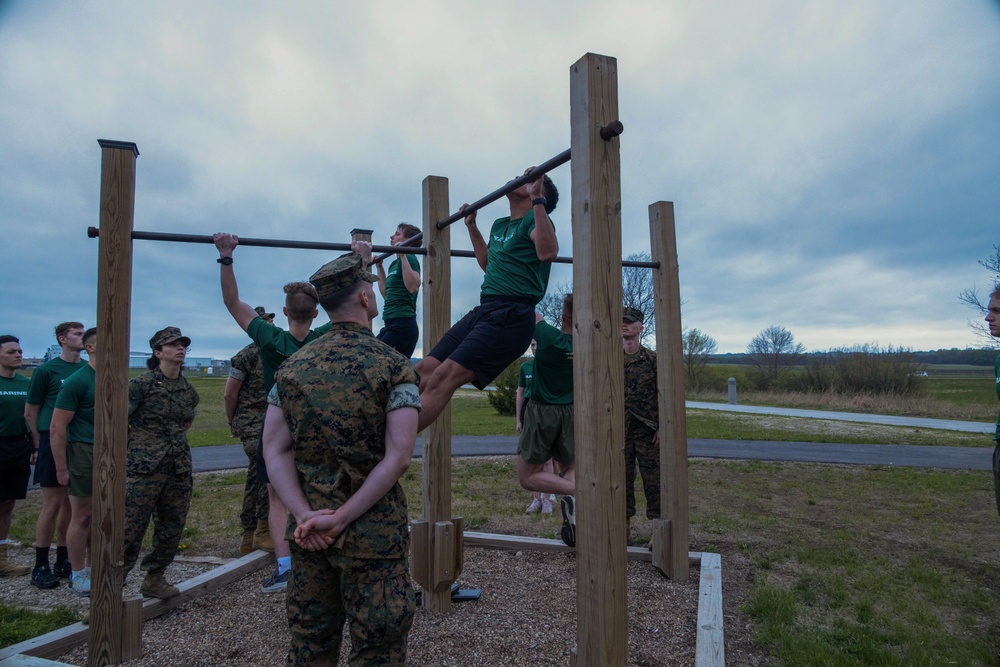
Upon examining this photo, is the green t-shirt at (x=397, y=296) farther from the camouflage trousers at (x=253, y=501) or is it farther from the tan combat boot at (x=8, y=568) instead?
the tan combat boot at (x=8, y=568)

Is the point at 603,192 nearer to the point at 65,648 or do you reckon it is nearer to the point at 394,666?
the point at 394,666

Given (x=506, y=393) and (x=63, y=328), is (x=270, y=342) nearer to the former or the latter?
(x=63, y=328)

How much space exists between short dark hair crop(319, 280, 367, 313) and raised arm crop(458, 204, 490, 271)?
1.52m

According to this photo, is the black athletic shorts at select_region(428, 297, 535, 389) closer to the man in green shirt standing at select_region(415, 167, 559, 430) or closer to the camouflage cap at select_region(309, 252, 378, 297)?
the man in green shirt standing at select_region(415, 167, 559, 430)

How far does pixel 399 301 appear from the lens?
5.04m

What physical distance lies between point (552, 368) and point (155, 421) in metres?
2.71

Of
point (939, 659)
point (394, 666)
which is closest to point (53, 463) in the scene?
point (394, 666)

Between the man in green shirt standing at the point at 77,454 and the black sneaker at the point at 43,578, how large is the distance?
243 mm

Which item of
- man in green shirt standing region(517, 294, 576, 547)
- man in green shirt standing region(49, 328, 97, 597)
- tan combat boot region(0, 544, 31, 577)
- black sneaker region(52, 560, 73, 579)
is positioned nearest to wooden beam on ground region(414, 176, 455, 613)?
man in green shirt standing region(517, 294, 576, 547)

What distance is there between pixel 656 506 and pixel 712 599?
1365mm

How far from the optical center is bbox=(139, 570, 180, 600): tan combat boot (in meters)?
3.79

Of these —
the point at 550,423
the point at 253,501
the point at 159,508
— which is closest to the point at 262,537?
the point at 253,501

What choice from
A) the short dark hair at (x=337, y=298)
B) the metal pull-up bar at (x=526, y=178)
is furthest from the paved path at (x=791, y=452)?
the short dark hair at (x=337, y=298)

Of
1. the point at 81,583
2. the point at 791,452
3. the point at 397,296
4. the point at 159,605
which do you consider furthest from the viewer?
the point at 791,452
